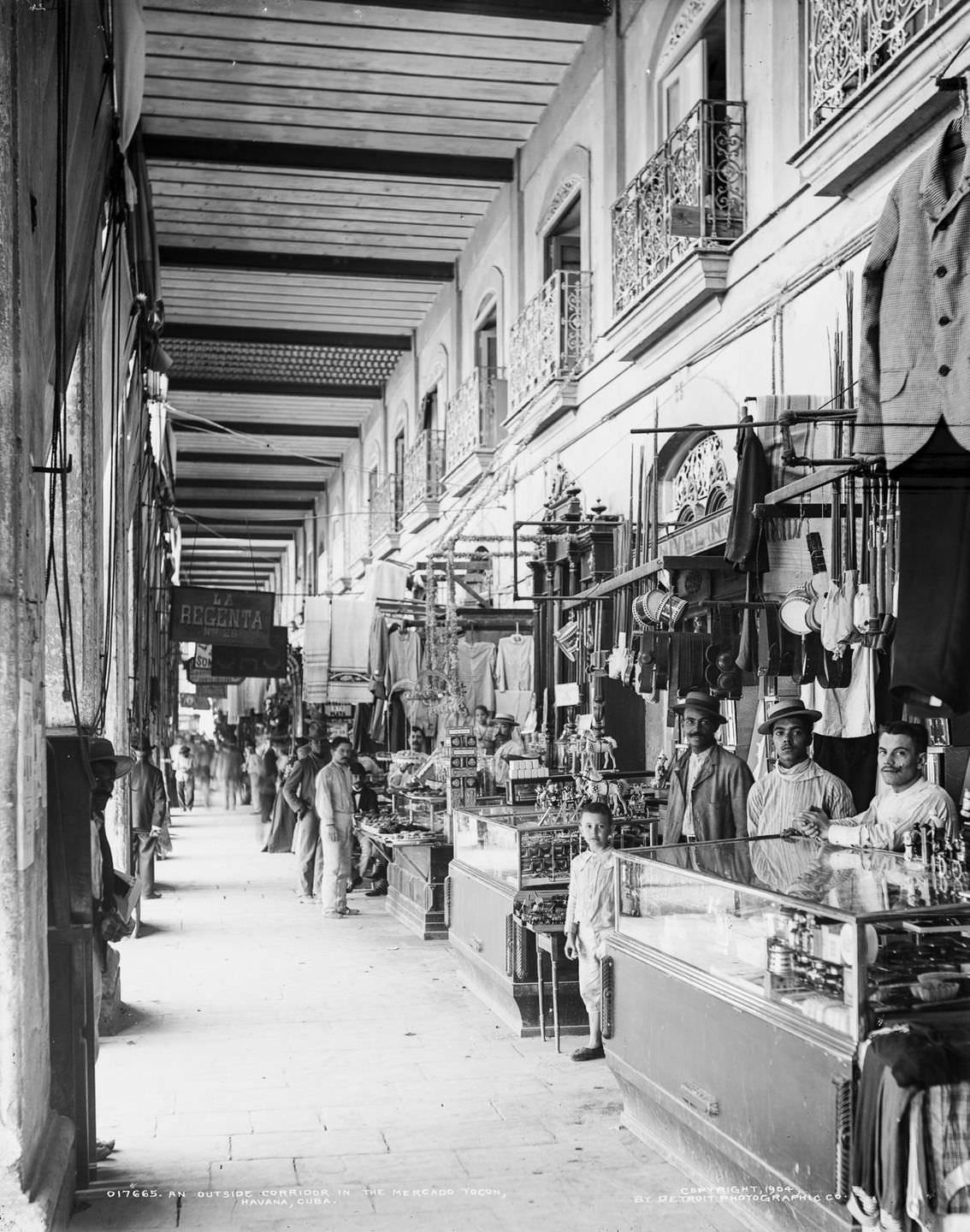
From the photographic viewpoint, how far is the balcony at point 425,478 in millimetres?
18719

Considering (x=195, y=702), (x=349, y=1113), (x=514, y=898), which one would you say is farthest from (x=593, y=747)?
(x=195, y=702)

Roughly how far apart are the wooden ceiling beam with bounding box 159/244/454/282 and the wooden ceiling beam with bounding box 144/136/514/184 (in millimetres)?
2919

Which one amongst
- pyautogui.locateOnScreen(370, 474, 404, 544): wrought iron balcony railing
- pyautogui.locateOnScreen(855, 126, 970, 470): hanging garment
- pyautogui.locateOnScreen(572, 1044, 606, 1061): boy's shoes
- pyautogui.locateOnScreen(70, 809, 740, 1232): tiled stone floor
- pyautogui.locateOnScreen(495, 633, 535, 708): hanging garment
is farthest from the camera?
pyautogui.locateOnScreen(370, 474, 404, 544): wrought iron balcony railing

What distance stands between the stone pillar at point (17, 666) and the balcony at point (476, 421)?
11.3m

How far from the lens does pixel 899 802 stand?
226 inches

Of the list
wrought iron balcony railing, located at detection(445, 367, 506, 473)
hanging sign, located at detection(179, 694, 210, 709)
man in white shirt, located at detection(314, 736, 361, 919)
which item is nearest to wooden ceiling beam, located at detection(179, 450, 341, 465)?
wrought iron balcony railing, located at detection(445, 367, 506, 473)

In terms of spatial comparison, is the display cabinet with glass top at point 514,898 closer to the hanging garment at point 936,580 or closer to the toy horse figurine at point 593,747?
the toy horse figurine at point 593,747

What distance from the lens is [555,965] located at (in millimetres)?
7707

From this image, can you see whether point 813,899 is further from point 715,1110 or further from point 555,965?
point 555,965

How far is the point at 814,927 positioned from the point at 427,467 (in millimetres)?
15374

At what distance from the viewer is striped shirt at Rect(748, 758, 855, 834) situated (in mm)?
6684

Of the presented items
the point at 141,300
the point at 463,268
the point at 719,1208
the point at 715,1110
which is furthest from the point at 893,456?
the point at 463,268

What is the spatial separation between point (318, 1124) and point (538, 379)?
338 inches

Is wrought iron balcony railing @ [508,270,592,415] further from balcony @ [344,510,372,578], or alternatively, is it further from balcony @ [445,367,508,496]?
balcony @ [344,510,372,578]
